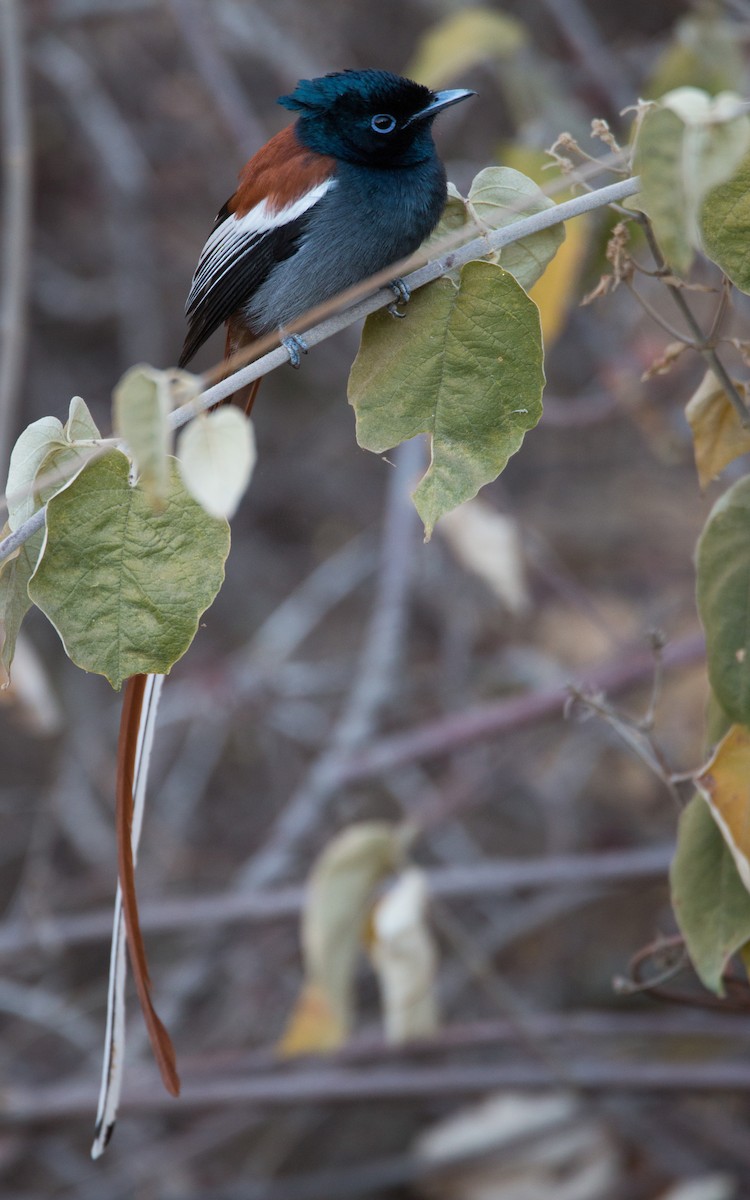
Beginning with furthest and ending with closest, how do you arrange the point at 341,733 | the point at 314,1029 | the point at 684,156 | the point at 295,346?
the point at 341,733 → the point at 314,1029 → the point at 295,346 → the point at 684,156

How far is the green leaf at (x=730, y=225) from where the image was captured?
3.32 feet

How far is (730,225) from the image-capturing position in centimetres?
101

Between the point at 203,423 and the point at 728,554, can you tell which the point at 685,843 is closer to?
the point at 728,554

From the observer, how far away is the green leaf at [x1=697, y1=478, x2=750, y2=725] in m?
1.08

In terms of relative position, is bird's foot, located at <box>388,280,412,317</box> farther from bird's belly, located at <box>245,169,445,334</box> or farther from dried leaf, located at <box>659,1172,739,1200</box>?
dried leaf, located at <box>659,1172,739,1200</box>

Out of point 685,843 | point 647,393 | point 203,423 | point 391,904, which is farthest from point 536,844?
point 203,423

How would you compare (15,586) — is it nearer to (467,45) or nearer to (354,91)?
(354,91)

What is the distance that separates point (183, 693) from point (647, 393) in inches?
65.2

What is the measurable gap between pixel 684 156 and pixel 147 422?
14.9 inches

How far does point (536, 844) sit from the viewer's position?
163 inches

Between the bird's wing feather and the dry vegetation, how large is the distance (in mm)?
716

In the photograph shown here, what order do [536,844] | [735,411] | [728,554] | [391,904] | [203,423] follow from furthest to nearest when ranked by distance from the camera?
[536,844], [391,904], [735,411], [728,554], [203,423]

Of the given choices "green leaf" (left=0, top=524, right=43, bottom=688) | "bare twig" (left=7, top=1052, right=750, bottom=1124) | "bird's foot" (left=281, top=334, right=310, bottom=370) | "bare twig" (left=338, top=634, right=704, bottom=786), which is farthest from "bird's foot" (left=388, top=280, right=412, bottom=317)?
"bare twig" (left=7, top=1052, right=750, bottom=1124)

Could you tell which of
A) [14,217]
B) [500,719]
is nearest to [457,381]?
[500,719]
